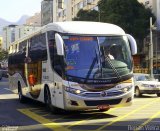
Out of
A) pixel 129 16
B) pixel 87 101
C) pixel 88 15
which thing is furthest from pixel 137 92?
pixel 88 15

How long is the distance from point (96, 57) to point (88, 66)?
41 centimetres

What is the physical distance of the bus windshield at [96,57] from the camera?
46.6 feet

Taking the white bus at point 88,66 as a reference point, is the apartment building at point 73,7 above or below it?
above

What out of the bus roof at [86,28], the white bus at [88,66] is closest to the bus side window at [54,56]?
the white bus at [88,66]

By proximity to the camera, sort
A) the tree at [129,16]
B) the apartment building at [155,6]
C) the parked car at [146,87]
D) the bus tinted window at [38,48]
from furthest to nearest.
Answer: the apartment building at [155,6] < the tree at [129,16] < the parked car at [146,87] < the bus tinted window at [38,48]

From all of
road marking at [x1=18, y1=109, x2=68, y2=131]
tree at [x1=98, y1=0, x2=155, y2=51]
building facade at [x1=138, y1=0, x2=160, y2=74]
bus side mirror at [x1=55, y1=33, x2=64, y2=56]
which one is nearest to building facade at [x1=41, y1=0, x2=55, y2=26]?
building facade at [x1=138, y1=0, x2=160, y2=74]

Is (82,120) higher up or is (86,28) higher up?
(86,28)

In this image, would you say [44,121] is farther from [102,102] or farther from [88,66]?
[88,66]

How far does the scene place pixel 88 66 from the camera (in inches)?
561

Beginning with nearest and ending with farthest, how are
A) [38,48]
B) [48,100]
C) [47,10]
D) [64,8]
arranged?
[48,100], [38,48], [64,8], [47,10]

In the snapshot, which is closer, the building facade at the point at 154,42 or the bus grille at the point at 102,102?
the bus grille at the point at 102,102

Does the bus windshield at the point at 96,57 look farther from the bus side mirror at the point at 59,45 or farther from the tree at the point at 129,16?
the tree at the point at 129,16

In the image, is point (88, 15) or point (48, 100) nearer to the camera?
point (48, 100)

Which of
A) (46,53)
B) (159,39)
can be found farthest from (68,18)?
(46,53)
